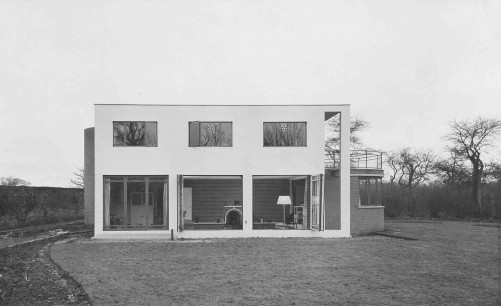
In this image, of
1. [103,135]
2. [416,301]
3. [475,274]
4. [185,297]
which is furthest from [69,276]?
[103,135]

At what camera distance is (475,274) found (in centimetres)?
1227

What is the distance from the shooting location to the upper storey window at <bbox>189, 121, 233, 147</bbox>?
2294 cm

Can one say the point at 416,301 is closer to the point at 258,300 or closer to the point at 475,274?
the point at 258,300

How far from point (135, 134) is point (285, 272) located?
12.3 metres

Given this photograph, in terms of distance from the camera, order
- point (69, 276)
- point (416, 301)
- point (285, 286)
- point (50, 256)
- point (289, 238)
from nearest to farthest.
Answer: point (416, 301)
point (285, 286)
point (69, 276)
point (50, 256)
point (289, 238)

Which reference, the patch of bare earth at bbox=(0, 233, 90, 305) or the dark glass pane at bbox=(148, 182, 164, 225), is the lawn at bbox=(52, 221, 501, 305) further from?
the dark glass pane at bbox=(148, 182, 164, 225)

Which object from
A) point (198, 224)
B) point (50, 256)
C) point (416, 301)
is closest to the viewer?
point (416, 301)

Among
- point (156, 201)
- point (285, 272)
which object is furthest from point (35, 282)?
point (156, 201)

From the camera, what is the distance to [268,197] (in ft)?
89.4

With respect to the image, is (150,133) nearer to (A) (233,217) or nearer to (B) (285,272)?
(A) (233,217)

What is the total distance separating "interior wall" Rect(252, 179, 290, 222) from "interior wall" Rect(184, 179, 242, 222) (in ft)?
3.26

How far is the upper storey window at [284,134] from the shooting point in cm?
2316

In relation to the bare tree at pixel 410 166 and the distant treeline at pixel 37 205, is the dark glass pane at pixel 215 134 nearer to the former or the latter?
the distant treeline at pixel 37 205

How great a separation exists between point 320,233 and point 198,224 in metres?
6.36
